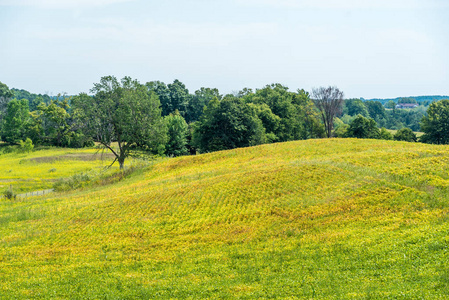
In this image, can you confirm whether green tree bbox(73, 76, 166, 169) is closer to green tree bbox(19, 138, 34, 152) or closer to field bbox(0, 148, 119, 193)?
field bbox(0, 148, 119, 193)

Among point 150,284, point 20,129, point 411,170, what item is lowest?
point 150,284

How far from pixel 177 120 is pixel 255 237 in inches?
2659

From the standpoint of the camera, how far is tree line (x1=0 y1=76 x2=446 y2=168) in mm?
54469

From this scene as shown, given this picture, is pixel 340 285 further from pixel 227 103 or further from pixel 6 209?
pixel 227 103

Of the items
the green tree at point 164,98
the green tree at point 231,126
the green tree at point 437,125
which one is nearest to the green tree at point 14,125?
the green tree at point 164,98

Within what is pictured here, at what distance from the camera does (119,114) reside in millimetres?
53750

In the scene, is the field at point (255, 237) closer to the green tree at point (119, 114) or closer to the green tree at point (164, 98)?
the green tree at point (119, 114)

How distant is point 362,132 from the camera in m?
71.8

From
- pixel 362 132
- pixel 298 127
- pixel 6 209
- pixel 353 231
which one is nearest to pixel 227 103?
pixel 298 127

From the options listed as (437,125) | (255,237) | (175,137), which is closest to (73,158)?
(175,137)

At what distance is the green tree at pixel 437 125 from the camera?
70.4 meters

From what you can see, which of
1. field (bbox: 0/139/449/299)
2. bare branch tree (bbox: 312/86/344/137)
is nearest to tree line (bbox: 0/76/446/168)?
bare branch tree (bbox: 312/86/344/137)

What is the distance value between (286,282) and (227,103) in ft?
179

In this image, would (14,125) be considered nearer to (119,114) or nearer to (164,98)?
(164,98)
